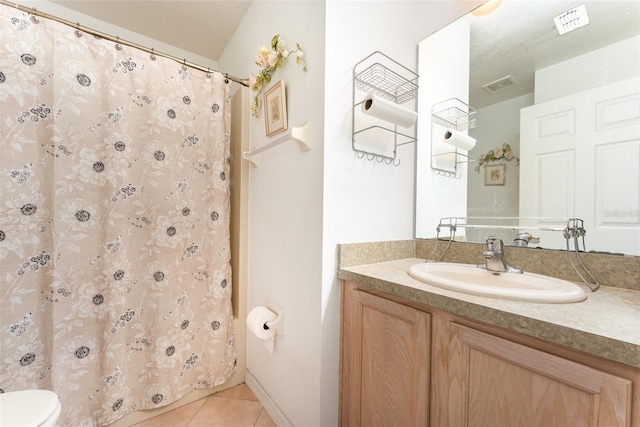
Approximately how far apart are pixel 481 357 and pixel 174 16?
251cm

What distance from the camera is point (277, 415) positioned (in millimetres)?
1277

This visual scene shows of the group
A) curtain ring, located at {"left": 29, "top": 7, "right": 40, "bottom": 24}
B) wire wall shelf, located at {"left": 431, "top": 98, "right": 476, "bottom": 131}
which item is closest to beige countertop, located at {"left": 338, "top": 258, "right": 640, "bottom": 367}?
wire wall shelf, located at {"left": 431, "top": 98, "right": 476, "bottom": 131}

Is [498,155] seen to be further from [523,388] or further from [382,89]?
[523,388]

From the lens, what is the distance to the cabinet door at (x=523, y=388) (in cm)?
47

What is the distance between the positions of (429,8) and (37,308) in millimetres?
2283

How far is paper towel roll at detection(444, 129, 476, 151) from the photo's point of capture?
1172 mm

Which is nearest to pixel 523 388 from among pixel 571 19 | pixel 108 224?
pixel 571 19

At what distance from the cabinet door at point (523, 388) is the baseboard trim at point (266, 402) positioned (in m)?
0.87

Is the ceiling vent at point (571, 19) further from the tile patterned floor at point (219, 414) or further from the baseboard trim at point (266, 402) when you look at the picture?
the tile patterned floor at point (219, 414)

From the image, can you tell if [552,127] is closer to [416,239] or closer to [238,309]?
[416,239]

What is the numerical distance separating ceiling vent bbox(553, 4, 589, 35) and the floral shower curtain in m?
Answer: 1.59

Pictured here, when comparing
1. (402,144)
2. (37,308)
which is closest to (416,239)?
(402,144)

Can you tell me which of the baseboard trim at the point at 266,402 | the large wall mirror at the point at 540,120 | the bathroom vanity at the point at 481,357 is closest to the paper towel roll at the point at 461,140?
the large wall mirror at the point at 540,120

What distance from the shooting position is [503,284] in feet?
3.01
